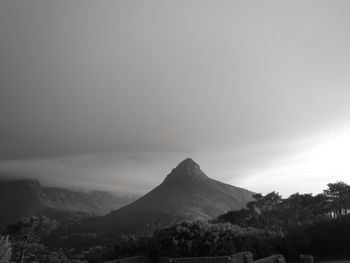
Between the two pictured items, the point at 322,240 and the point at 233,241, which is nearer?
the point at 233,241

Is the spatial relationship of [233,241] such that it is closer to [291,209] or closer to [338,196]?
[338,196]

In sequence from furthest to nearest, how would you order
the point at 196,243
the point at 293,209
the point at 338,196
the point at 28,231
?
the point at 293,209 < the point at 338,196 < the point at 28,231 < the point at 196,243

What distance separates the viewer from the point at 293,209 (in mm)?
88625

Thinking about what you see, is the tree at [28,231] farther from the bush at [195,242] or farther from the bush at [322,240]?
the bush at [322,240]

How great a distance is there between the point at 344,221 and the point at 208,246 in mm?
11048

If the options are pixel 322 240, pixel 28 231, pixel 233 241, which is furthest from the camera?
pixel 28 231

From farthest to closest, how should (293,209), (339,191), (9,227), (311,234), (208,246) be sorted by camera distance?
(293,209), (339,191), (9,227), (311,234), (208,246)

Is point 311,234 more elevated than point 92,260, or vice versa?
point 311,234

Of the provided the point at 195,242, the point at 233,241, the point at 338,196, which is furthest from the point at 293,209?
the point at 195,242

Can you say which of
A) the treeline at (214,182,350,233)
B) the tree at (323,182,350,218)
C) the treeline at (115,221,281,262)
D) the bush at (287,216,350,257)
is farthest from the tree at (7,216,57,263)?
the tree at (323,182,350,218)

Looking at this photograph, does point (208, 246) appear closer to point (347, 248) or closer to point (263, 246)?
point (263, 246)

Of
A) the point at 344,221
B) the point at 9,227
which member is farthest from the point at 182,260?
the point at 9,227

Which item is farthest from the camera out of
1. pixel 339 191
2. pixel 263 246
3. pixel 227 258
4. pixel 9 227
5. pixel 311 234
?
pixel 339 191

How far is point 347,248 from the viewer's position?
2309 cm
